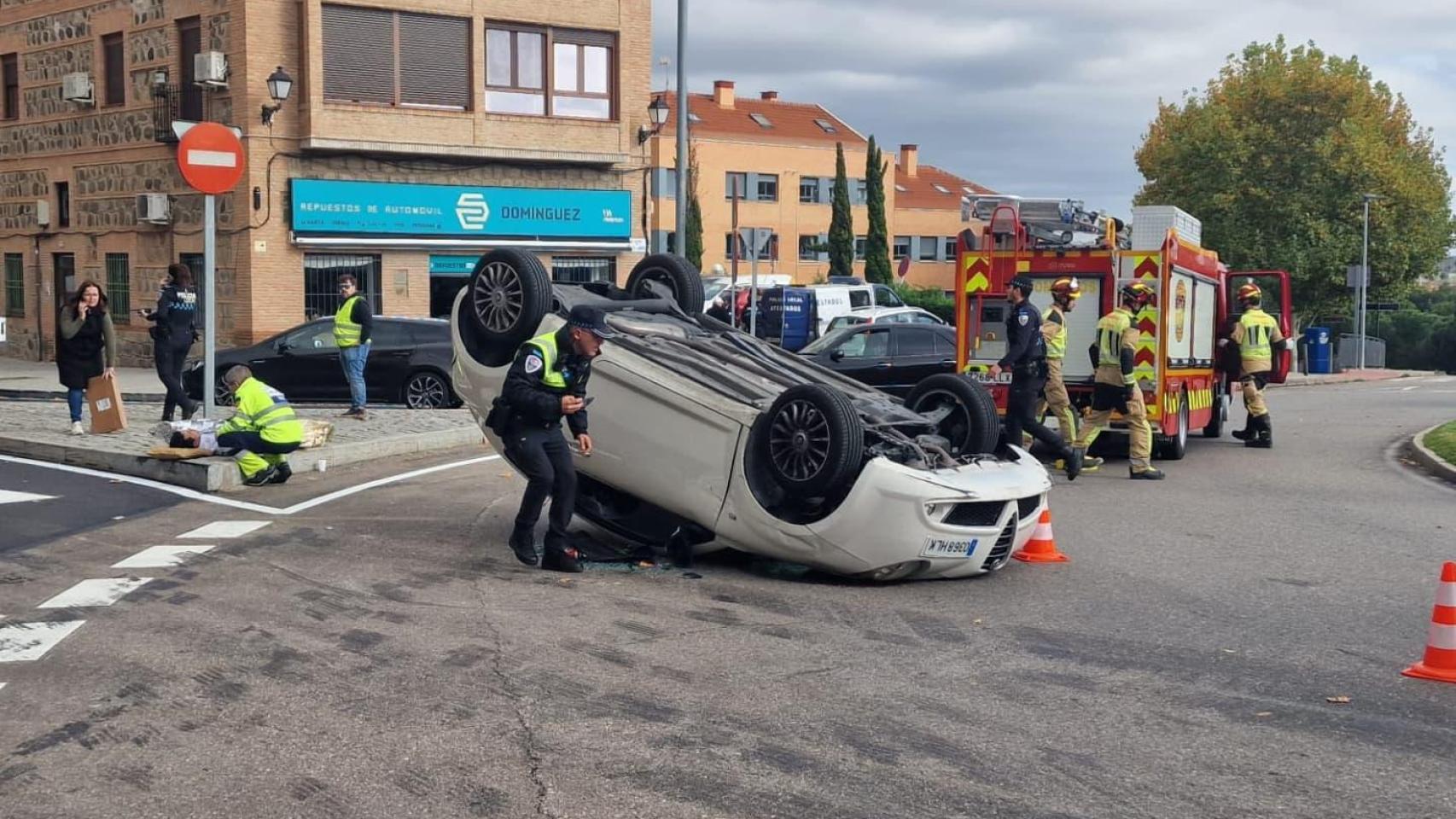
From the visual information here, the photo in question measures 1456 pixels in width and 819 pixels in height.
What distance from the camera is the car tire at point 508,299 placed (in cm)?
903

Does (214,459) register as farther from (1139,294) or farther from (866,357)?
(866,357)

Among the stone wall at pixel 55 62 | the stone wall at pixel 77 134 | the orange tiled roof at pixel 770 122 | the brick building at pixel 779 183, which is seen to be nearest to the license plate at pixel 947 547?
the stone wall at pixel 77 134

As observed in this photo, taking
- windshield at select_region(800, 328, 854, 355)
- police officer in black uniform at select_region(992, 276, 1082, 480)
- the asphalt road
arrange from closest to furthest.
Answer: the asphalt road, police officer in black uniform at select_region(992, 276, 1082, 480), windshield at select_region(800, 328, 854, 355)

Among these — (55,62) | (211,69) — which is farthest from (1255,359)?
(55,62)

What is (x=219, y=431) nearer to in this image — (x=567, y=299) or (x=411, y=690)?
(x=567, y=299)

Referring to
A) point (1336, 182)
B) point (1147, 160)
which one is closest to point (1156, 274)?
point (1336, 182)

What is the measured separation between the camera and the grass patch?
49.8 ft

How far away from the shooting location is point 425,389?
19.0 metres

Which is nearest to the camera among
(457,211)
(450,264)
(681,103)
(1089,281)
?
(1089,281)

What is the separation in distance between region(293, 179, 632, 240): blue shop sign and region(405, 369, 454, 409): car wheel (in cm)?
942

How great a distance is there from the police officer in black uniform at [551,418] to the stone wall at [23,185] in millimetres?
25793

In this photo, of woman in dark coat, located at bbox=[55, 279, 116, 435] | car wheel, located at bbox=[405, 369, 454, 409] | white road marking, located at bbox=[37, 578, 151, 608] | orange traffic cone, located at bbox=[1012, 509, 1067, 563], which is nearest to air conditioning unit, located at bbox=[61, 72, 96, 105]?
car wheel, located at bbox=[405, 369, 454, 409]

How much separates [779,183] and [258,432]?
56710 mm

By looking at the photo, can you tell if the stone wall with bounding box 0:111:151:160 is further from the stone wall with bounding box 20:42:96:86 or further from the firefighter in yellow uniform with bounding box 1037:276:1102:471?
the firefighter in yellow uniform with bounding box 1037:276:1102:471
